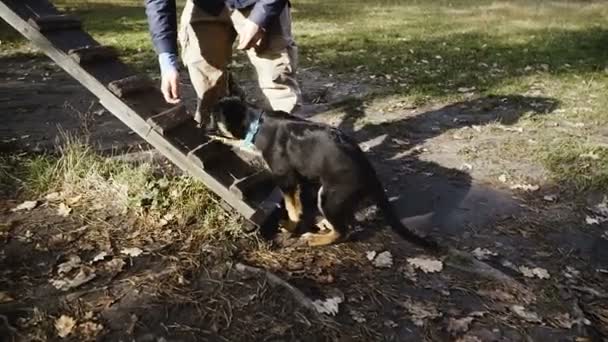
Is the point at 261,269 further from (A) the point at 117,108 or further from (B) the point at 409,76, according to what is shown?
(B) the point at 409,76

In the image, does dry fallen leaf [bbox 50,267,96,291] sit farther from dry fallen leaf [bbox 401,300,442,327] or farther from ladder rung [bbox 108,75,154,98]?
dry fallen leaf [bbox 401,300,442,327]

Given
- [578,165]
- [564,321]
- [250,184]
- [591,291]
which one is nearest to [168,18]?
[250,184]

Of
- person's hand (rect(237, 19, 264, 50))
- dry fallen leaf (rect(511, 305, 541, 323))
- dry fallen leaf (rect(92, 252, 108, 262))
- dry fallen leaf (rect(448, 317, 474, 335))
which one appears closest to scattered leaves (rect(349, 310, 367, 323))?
dry fallen leaf (rect(448, 317, 474, 335))

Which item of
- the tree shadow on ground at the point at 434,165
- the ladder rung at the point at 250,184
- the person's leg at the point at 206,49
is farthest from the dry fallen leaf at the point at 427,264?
the person's leg at the point at 206,49

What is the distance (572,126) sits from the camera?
5.86 meters

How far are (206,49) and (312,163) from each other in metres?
1.30

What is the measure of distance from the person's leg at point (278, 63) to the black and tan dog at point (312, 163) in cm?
41

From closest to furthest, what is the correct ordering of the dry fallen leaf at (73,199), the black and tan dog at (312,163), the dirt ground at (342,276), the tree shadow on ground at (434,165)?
the dirt ground at (342,276)
the black and tan dog at (312,163)
the dry fallen leaf at (73,199)
the tree shadow on ground at (434,165)

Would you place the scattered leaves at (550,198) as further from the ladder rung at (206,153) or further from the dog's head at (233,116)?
the ladder rung at (206,153)

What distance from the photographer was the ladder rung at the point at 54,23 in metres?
3.34

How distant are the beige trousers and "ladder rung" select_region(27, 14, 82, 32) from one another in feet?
2.50

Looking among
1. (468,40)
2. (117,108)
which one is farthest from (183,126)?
(468,40)

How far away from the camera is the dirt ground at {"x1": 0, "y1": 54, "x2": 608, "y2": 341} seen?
2617 millimetres

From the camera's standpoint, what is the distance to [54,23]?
346cm
